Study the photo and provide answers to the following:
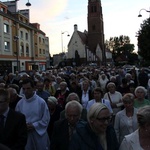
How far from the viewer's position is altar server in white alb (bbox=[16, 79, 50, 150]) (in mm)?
5441

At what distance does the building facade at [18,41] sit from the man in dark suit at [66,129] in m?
31.8

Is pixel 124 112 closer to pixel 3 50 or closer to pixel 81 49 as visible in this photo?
pixel 3 50

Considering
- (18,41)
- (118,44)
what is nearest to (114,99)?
(18,41)

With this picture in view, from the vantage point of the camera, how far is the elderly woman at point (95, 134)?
3.42 meters

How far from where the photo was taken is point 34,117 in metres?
5.50

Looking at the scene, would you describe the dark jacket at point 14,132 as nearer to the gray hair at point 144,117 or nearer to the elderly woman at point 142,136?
the elderly woman at point 142,136

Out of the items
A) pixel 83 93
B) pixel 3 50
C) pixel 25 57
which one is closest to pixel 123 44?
pixel 25 57

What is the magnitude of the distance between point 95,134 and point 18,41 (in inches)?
1835

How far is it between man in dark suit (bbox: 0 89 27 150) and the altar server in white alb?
1.44 metres

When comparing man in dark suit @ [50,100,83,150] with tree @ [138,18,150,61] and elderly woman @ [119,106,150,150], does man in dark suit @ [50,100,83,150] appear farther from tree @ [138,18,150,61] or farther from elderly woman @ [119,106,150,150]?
tree @ [138,18,150,61]

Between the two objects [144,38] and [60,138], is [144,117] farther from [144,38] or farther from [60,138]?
[144,38]

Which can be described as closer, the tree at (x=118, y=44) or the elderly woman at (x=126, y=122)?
the elderly woman at (x=126, y=122)

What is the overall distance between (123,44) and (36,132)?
13894 centimetres

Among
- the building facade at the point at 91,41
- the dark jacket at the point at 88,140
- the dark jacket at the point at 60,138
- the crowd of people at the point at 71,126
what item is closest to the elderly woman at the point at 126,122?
the crowd of people at the point at 71,126
